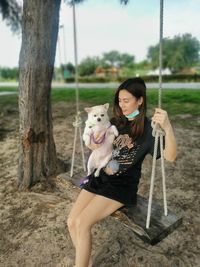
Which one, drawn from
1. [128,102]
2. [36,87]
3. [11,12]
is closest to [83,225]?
[128,102]

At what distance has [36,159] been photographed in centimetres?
488

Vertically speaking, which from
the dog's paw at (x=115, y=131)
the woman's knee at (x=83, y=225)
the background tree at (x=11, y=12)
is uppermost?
the background tree at (x=11, y=12)

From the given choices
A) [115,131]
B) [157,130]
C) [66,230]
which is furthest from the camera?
[66,230]

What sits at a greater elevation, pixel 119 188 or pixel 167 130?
pixel 167 130

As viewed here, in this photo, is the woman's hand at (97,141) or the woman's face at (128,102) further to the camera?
the woman's hand at (97,141)

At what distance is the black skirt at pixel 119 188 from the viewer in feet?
9.29

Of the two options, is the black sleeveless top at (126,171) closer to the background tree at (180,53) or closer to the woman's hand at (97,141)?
the woman's hand at (97,141)

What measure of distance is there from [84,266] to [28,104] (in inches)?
97.9

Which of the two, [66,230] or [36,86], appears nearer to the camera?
[66,230]

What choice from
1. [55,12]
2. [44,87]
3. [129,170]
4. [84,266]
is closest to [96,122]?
[129,170]

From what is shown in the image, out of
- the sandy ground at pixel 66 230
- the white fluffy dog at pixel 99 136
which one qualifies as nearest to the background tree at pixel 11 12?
the sandy ground at pixel 66 230

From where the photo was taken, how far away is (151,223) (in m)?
2.78

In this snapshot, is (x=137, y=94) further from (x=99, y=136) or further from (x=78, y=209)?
(x=78, y=209)

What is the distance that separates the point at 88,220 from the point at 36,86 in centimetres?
241
